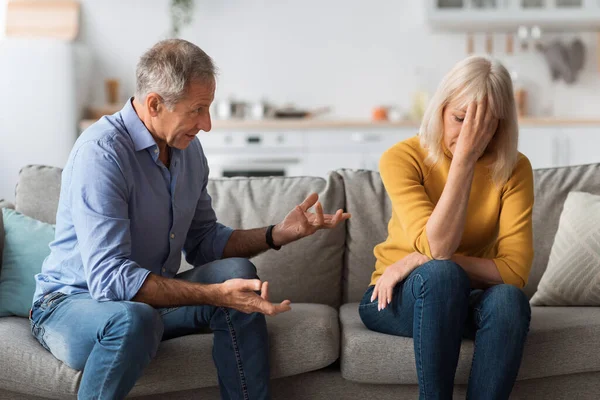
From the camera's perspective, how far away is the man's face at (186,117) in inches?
76.2

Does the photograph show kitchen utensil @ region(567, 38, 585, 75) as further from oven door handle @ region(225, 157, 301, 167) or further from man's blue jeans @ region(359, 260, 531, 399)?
man's blue jeans @ region(359, 260, 531, 399)

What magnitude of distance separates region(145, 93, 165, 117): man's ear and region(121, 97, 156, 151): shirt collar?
45mm

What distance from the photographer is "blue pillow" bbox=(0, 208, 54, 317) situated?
7.46 ft

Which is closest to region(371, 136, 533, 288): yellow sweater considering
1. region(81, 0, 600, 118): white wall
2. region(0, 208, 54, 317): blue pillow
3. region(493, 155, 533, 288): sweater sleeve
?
region(493, 155, 533, 288): sweater sleeve

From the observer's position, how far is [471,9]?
533cm

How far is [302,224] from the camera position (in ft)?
7.08

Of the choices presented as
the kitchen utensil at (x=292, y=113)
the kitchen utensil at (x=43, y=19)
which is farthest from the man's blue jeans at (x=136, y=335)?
the kitchen utensil at (x=43, y=19)

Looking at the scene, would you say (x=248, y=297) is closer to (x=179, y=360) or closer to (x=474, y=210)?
(x=179, y=360)

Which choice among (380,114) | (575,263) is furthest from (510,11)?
(575,263)

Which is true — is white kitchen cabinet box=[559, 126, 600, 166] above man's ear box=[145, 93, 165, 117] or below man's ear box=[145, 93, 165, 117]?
below

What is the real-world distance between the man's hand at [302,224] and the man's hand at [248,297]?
0.37 meters

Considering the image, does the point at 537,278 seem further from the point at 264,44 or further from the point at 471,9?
the point at 264,44

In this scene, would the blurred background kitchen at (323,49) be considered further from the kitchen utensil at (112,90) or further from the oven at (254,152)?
the oven at (254,152)

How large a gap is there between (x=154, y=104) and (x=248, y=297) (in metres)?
0.54
